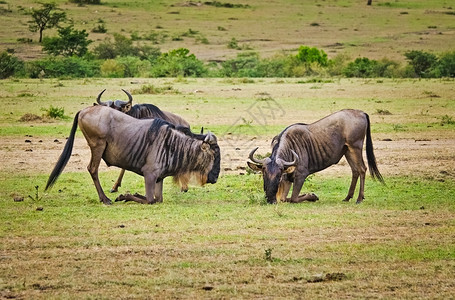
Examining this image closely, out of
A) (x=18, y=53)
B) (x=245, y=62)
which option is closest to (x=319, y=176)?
(x=245, y=62)

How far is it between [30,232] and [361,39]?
45.5m

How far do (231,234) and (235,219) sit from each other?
0.75 m

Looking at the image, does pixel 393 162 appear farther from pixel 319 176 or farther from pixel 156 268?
pixel 156 268

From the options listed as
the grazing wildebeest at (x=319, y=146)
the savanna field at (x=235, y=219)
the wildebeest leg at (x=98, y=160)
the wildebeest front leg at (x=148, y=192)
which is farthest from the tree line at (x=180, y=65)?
the grazing wildebeest at (x=319, y=146)

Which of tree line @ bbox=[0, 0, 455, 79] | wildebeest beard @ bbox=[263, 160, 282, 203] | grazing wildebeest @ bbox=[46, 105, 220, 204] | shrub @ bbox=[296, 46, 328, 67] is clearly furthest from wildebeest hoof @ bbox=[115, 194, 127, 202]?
shrub @ bbox=[296, 46, 328, 67]

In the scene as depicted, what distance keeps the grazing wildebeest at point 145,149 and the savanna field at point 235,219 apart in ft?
1.09

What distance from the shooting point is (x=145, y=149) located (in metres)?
9.70

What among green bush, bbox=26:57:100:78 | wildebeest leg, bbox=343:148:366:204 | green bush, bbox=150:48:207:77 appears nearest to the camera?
wildebeest leg, bbox=343:148:366:204

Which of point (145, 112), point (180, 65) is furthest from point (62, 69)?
point (145, 112)

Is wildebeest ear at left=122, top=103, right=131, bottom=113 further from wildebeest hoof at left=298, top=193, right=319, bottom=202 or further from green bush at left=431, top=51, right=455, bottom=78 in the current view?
green bush at left=431, top=51, right=455, bottom=78

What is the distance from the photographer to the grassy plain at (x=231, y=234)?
6176mm

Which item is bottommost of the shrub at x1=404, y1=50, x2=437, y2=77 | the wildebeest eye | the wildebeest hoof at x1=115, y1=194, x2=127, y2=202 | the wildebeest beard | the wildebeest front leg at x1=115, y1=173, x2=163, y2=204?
the shrub at x1=404, y1=50, x2=437, y2=77

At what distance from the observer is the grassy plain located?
20.3ft

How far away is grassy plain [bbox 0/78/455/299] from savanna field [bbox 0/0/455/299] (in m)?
0.02
